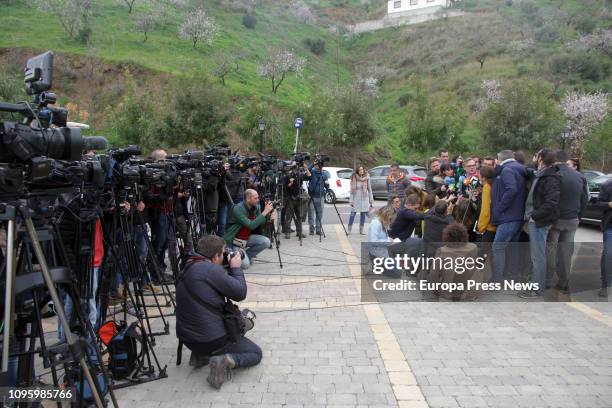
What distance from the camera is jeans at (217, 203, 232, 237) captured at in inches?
359

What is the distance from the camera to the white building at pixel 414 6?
8144 cm

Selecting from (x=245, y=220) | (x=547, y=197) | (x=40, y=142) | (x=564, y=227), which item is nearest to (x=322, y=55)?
(x=245, y=220)

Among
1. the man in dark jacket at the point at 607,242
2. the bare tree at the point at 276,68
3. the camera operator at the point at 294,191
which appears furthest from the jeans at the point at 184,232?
the bare tree at the point at 276,68

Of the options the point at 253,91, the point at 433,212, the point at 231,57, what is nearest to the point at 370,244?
the point at 433,212

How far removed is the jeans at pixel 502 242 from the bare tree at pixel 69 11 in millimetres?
41303

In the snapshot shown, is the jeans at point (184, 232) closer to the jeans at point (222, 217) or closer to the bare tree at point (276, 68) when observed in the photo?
the jeans at point (222, 217)

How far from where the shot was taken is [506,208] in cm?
677

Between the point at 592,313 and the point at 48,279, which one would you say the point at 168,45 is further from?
the point at 48,279

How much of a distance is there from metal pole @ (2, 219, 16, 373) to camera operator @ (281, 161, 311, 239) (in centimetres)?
788

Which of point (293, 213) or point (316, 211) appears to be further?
point (316, 211)

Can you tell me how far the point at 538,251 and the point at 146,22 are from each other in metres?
46.9

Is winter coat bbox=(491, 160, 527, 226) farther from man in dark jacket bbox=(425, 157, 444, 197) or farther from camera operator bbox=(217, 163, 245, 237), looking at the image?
camera operator bbox=(217, 163, 245, 237)

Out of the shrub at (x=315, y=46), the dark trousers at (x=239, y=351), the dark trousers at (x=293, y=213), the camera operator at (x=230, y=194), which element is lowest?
the dark trousers at (x=239, y=351)

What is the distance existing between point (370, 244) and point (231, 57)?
41.1 m
